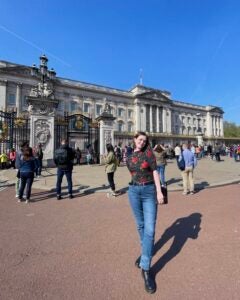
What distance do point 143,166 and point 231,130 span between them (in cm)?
9932

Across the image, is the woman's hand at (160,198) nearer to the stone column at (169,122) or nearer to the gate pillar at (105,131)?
the gate pillar at (105,131)

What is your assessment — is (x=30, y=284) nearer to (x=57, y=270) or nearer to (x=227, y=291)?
(x=57, y=270)

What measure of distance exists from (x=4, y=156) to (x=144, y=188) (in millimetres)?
14462

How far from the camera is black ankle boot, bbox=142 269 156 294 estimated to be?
2.38m

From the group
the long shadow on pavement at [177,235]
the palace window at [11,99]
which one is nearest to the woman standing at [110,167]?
the long shadow on pavement at [177,235]

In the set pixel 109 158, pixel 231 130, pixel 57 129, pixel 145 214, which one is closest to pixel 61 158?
pixel 109 158

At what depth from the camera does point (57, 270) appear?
2.81m

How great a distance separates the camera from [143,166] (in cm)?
284

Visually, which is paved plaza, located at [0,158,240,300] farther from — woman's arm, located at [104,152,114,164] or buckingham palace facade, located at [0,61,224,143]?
buckingham palace facade, located at [0,61,224,143]

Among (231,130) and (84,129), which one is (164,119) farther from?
(84,129)

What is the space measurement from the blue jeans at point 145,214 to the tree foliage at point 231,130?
9597cm

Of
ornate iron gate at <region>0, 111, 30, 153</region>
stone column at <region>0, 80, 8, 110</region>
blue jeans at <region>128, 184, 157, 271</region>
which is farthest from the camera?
stone column at <region>0, 80, 8, 110</region>

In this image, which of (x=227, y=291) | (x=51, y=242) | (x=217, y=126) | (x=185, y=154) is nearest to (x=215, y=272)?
(x=227, y=291)

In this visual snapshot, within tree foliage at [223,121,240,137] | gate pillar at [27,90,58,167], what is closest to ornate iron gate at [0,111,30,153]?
gate pillar at [27,90,58,167]
